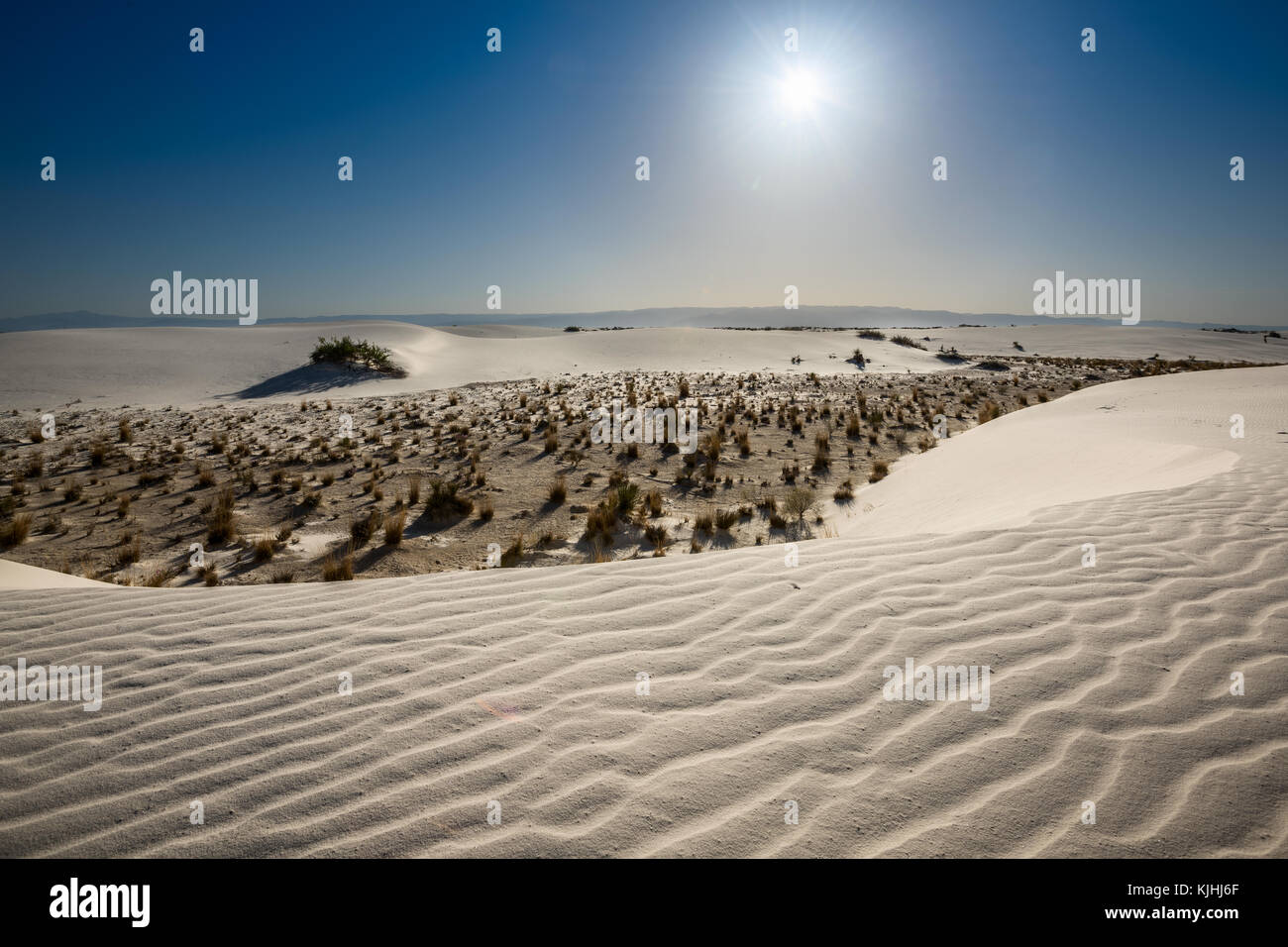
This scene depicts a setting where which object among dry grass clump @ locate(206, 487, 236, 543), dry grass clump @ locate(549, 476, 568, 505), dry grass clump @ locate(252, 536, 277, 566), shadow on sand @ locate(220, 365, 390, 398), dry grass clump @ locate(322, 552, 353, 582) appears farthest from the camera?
shadow on sand @ locate(220, 365, 390, 398)

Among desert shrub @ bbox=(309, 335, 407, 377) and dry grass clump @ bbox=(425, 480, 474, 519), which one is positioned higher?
desert shrub @ bbox=(309, 335, 407, 377)

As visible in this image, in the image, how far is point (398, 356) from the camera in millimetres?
26312

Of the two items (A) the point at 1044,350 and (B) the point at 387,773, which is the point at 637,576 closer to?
(B) the point at 387,773

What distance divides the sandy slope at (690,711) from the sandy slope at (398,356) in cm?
1881

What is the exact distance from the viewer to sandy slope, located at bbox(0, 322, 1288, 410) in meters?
20.0

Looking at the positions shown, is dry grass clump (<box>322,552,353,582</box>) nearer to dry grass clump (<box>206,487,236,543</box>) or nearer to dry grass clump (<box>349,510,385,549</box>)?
dry grass clump (<box>349,510,385,549</box>)

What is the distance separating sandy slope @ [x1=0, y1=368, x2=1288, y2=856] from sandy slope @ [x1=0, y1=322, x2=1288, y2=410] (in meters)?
18.8

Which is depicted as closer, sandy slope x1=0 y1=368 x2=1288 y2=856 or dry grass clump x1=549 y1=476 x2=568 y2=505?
sandy slope x1=0 y1=368 x2=1288 y2=856

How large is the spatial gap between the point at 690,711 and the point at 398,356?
89.8ft

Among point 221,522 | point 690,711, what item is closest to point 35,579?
point 221,522

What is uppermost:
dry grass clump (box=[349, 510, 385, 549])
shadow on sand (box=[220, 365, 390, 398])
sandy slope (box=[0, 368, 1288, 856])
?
shadow on sand (box=[220, 365, 390, 398])

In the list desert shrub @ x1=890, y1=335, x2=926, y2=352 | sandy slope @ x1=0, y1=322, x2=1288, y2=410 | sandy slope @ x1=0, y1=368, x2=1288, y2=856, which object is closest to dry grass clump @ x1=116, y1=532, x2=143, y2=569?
sandy slope @ x1=0, y1=368, x2=1288, y2=856

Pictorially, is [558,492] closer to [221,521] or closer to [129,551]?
[221,521]

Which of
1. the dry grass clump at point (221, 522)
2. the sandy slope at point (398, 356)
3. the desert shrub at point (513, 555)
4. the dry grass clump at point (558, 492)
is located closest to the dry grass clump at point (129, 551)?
the dry grass clump at point (221, 522)
